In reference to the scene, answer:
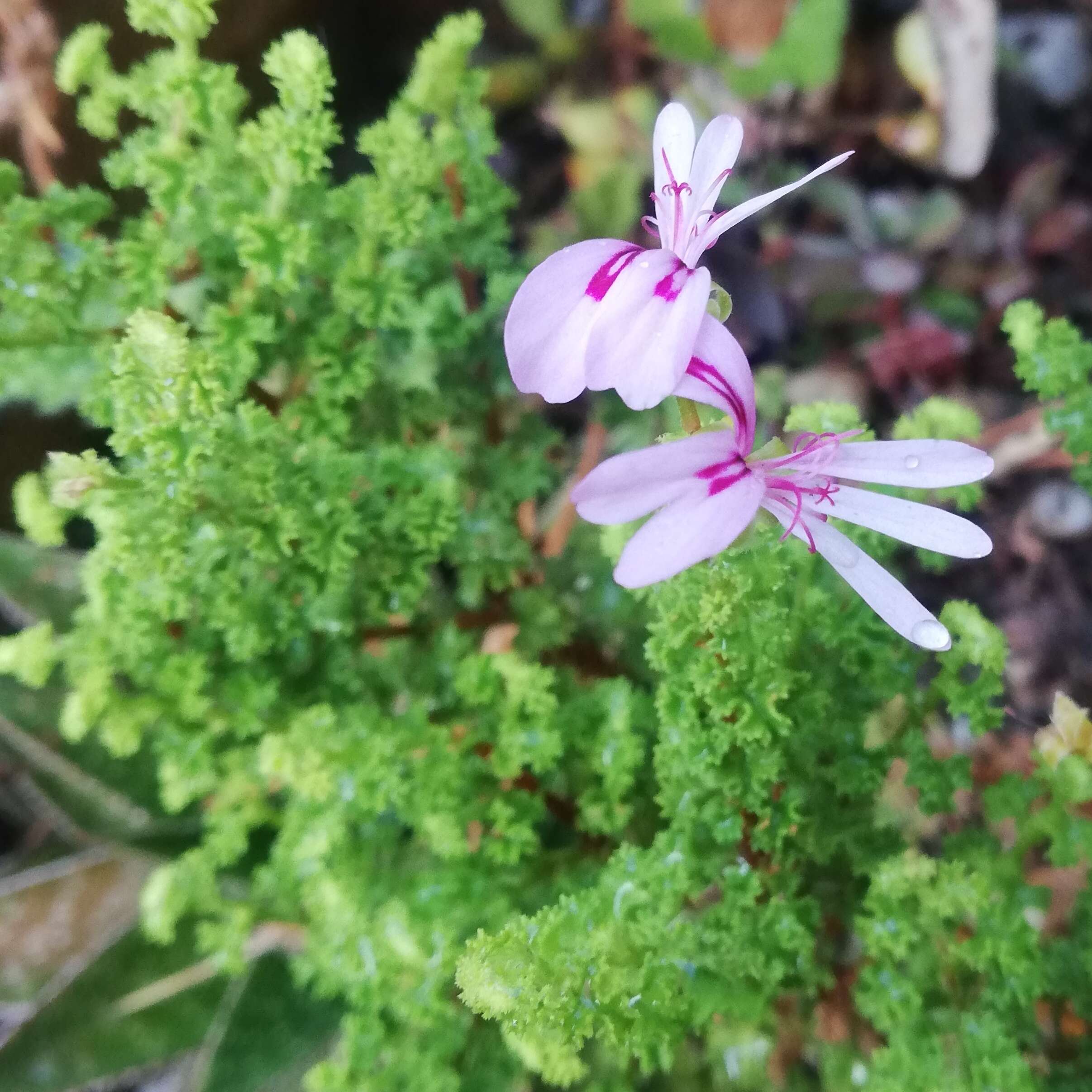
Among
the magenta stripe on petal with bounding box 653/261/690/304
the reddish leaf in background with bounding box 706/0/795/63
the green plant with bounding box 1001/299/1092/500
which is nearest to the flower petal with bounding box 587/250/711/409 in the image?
the magenta stripe on petal with bounding box 653/261/690/304

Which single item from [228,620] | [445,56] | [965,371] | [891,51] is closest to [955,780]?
[228,620]

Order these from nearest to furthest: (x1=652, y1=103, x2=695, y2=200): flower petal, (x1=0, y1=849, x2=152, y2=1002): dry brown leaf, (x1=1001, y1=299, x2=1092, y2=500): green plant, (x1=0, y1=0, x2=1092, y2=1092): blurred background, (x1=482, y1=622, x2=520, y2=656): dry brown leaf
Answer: (x1=652, y1=103, x2=695, y2=200): flower petal < (x1=1001, y1=299, x2=1092, y2=500): green plant < (x1=482, y1=622, x2=520, y2=656): dry brown leaf < (x1=0, y1=849, x2=152, y2=1002): dry brown leaf < (x1=0, y1=0, x2=1092, y2=1092): blurred background

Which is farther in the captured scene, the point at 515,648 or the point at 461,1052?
the point at 515,648

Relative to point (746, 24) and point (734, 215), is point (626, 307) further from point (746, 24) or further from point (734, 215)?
point (746, 24)

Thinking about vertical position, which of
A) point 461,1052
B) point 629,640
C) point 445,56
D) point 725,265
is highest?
point 445,56

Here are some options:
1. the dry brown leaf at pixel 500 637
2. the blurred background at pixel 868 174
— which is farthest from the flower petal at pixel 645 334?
the blurred background at pixel 868 174

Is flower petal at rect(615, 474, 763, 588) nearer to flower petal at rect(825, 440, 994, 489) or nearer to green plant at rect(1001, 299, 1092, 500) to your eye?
flower petal at rect(825, 440, 994, 489)

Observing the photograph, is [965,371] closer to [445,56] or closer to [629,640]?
[629,640]
